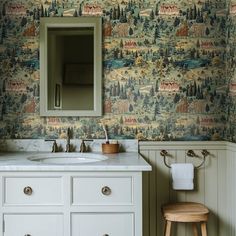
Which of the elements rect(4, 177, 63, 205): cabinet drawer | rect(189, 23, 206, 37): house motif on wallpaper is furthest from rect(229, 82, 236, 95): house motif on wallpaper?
rect(4, 177, 63, 205): cabinet drawer

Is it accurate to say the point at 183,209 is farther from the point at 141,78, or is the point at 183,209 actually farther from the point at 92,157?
the point at 141,78

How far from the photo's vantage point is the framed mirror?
3064 millimetres

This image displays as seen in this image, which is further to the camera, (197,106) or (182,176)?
(197,106)

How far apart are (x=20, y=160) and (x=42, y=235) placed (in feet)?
1.69

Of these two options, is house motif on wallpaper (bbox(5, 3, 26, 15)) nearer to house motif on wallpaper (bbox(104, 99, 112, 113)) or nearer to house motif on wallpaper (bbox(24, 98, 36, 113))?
house motif on wallpaper (bbox(24, 98, 36, 113))

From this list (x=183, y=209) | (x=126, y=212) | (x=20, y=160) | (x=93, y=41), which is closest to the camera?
(x=126, y=212)

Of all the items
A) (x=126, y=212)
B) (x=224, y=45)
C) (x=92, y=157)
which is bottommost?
(x=126, y=212)

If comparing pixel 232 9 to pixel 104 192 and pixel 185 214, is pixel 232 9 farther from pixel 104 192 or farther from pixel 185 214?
pixel 104 192

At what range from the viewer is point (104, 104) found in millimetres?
3092

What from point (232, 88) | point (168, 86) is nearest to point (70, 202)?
point (168, 86)

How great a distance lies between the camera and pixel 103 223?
2.41 meters

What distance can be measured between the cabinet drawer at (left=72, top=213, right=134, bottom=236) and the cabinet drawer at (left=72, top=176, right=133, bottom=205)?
81 mm

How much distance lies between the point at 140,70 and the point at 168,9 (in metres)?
0.54

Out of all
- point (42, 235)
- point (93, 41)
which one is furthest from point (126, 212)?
point (93, 41)
